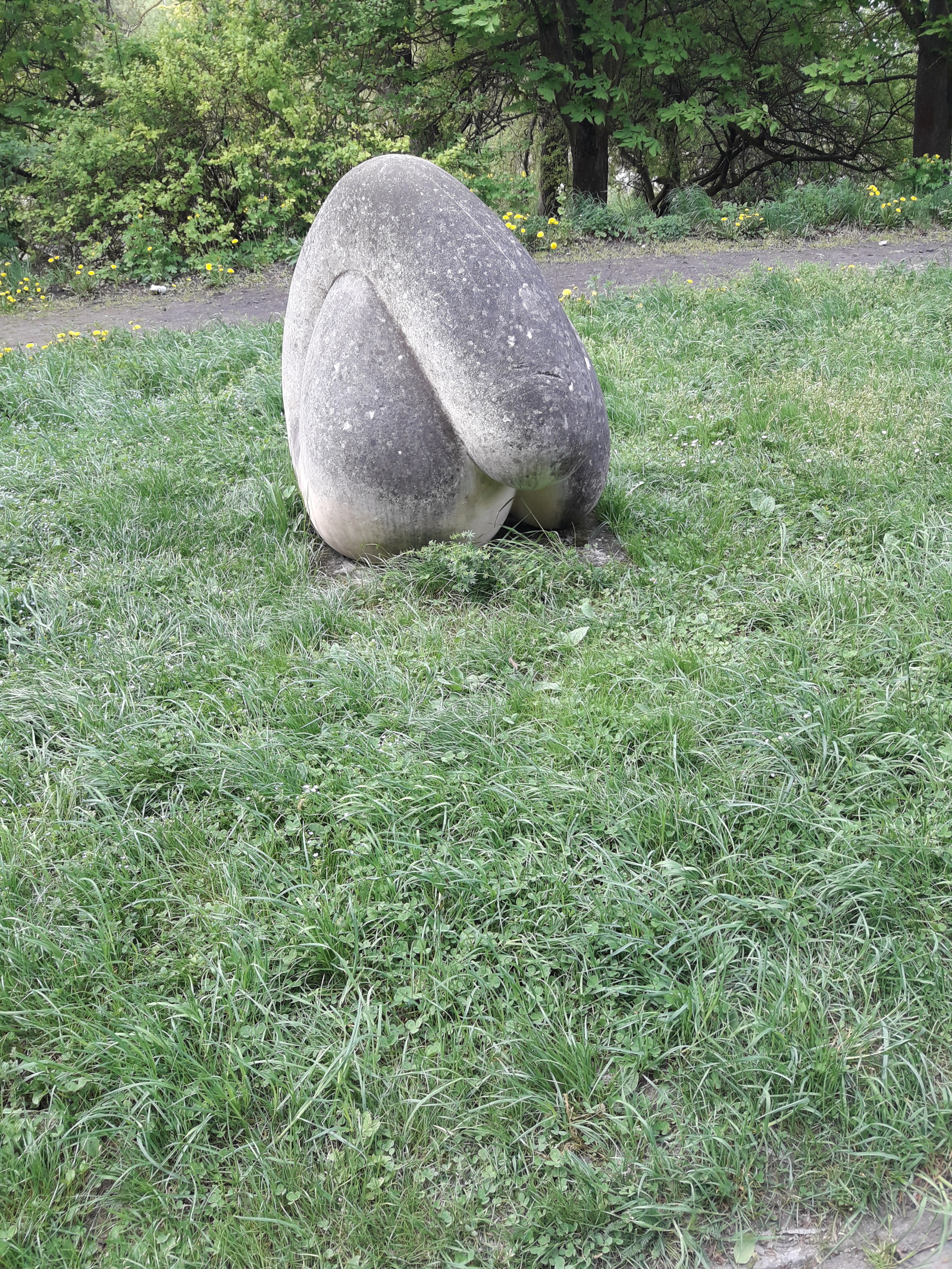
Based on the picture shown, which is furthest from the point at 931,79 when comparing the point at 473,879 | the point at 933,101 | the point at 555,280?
the point at 473,879

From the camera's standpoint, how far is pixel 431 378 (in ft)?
12.9

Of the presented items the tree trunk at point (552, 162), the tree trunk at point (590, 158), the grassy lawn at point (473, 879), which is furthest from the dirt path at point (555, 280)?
the grassy lawn at point (473, 879)

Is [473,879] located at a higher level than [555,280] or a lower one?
lower

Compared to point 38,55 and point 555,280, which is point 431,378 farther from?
point 38,55

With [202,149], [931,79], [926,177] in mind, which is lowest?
[926,177]

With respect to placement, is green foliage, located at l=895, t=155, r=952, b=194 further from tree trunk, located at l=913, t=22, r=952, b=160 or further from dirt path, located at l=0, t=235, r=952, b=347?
dirt path, located at l=0, t=235, r=952, b=347

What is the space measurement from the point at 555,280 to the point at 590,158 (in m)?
3.89

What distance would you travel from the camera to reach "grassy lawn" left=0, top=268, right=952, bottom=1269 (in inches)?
81.0

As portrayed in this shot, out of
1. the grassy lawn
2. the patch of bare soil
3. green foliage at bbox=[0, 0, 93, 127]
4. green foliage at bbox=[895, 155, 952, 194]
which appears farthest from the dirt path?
the patch of bare soil

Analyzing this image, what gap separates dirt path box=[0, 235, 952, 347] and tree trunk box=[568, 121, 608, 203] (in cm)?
224

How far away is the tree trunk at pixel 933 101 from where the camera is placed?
446 inches

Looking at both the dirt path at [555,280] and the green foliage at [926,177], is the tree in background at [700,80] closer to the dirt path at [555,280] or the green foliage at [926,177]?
the green foliage at [926,177]

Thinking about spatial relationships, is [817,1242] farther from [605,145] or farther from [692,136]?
[692,136]

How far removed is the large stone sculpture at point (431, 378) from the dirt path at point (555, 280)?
13.7 feet
